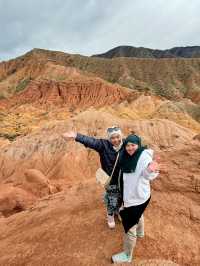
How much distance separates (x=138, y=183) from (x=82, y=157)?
27949 millimetres

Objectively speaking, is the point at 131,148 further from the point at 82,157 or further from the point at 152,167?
the point at 82,157

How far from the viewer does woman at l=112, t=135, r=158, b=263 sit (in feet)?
14.7

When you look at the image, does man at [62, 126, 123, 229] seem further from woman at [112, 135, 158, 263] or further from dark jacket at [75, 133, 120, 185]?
woman at [112, 135, 158, 263]

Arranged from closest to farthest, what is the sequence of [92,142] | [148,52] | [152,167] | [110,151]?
[152,167]
[110,151]
[92,142]
[148,52]

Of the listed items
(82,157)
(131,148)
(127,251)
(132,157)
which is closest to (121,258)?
(127,251)

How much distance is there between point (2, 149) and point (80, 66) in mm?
67070

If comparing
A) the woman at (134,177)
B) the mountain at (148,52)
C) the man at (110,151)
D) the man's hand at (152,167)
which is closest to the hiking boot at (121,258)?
the woman at (134,177)

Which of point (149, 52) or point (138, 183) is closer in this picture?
point (138, 183)

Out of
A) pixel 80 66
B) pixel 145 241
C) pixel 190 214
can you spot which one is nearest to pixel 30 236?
pixel 145 241

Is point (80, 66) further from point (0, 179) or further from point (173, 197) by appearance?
point (173, 197)

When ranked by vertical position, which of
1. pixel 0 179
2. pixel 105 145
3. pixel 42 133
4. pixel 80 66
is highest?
pixel 80 66

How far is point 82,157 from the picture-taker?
3241 cm

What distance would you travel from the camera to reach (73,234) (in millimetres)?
6207

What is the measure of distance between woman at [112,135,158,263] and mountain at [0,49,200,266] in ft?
1.83
